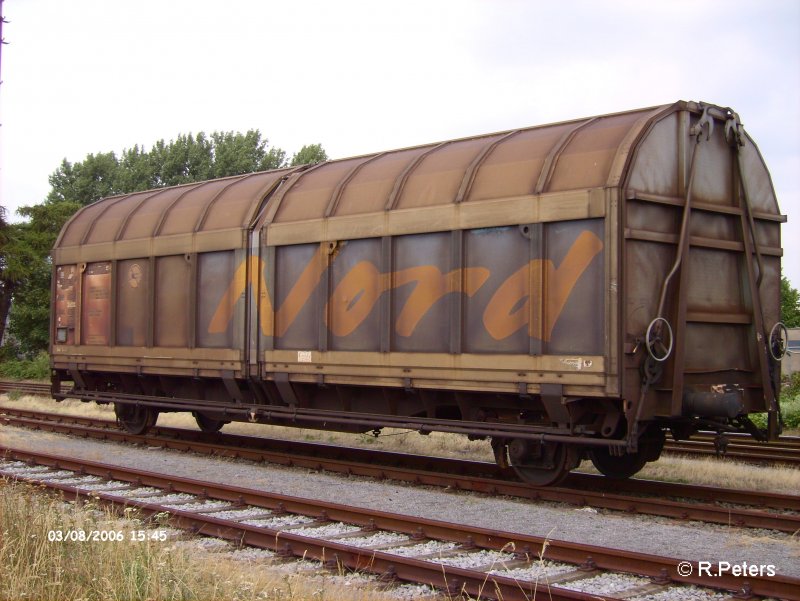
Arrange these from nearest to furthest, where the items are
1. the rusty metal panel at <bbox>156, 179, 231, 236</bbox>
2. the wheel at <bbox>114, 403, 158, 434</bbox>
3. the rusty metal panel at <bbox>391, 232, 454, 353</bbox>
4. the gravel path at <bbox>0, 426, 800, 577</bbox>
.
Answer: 1. the gravel path at <bbox>0, 426, 800, 577</bbox>
2. the rusty metal panel at <bbox>391, 232, 454, 353</bbox>
3. the rusty metal panel at <bbox>156, 179, 231, 236</bbox>
4. the wheel at <bbox>114, 403, 158, 434</bbox>

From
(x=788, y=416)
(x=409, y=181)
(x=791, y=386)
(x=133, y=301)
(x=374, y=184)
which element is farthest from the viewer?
(x=791, y=386)

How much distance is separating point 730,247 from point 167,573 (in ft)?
23.9

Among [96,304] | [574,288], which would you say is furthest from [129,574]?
[96,304]

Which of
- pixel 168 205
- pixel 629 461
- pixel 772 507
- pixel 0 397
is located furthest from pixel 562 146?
pixel 0 397

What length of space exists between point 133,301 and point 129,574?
9559 millimetres

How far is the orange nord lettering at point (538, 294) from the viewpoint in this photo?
29.6 feet

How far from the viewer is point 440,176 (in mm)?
10633

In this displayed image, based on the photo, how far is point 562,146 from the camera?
9648mm

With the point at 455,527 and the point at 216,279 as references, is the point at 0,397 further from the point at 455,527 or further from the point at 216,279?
the point at 455,527

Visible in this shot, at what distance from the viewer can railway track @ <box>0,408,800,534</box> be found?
8.41 meters

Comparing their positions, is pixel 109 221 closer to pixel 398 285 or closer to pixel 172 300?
pixel 172 300

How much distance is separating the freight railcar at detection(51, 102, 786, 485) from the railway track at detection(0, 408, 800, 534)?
1.32 ft

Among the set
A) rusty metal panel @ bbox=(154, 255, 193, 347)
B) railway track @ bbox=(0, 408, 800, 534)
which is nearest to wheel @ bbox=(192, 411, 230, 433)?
railway track @ bbox=(0, 408, 800, 534)

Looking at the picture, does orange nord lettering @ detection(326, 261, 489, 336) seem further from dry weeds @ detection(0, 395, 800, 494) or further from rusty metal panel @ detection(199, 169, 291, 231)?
rusty metal panel @ detection(199, 169, 291, 231)
